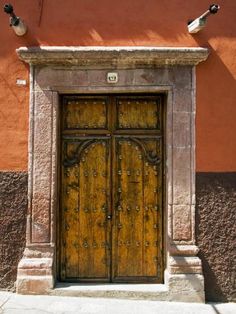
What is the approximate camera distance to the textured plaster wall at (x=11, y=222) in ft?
16.6

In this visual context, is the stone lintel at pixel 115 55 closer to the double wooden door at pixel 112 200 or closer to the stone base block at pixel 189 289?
the double wooden door at pixel 112 200

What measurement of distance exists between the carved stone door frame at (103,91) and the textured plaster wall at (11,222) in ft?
0.34

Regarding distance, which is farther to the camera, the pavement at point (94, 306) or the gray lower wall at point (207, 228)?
the gray lower wall at point (207, 228)

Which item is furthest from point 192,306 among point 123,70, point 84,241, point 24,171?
point 123,70

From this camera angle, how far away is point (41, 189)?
5.05 metres

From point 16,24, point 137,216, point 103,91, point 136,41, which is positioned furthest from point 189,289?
point 16,24

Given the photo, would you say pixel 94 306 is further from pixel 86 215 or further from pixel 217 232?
pixel 217 232

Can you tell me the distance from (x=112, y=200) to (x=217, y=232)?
4.29 feet

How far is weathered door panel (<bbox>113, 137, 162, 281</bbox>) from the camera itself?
5.20 metres

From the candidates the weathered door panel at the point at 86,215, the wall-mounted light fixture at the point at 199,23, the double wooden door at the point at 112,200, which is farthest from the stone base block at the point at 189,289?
the wall-mounted light fixture at the point at 199,23

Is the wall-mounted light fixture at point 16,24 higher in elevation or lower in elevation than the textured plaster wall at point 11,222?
higher

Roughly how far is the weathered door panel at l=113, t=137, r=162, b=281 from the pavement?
17.3 inches

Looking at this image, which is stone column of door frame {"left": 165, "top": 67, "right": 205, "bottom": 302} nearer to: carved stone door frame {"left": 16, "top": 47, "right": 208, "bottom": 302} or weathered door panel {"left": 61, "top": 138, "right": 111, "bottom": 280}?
carved stone door frame {"left": 16, "top": 47, "right": 208, "bottom": 302}

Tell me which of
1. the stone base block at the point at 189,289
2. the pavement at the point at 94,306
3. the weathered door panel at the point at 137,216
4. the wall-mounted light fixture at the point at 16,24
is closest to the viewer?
the pavement at the point at 94,306
